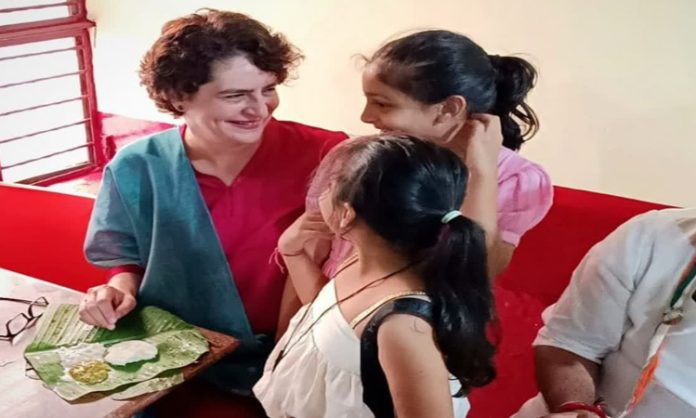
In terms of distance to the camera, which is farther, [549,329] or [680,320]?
[549,329]

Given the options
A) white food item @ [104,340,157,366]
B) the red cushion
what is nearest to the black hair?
white food item @ [104,340,157,366]

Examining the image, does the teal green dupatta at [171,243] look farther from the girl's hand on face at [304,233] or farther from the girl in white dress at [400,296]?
the girl in white dress at [400,296]

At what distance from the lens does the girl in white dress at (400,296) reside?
3.12 ft

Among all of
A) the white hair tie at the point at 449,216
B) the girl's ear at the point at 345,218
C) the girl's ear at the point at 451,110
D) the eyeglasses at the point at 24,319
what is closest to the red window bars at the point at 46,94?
the eyeglasses at the point at 24,319

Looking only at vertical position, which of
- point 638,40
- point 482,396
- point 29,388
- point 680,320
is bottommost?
point 482,396

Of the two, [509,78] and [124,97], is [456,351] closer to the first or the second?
[509,78]

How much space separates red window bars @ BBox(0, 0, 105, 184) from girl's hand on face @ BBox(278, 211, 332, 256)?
1.81 meters

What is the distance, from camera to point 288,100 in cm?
257

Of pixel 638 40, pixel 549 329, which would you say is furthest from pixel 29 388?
pixel 638 40

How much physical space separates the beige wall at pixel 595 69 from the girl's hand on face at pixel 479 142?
0.77 meters

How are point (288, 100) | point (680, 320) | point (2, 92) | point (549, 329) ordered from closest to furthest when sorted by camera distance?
point (680, 320), point (549, 329), point (288, 100), point (2, 92)

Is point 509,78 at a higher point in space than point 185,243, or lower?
higher

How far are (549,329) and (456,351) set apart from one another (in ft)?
1.09

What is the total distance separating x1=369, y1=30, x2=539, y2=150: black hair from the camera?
4.02 ft
